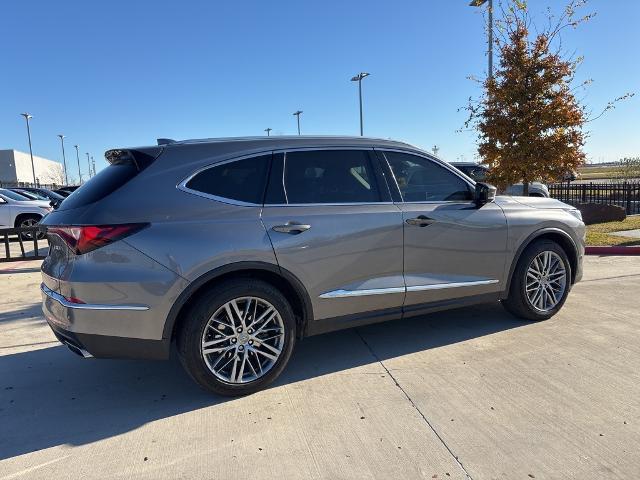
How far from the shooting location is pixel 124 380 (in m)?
3.86

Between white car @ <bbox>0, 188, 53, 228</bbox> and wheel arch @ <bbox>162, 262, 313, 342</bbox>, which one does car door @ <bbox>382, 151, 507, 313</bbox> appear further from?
white car @ <bbox>0, 188, 53, 228</bbox>

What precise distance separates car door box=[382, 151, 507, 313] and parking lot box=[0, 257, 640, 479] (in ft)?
1.75

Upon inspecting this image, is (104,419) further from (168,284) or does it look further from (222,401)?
(168,284)

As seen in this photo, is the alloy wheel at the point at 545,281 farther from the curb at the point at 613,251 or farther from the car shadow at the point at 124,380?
the curb at the point at 613,251

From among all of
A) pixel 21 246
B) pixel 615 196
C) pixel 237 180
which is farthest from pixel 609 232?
pixel 21 246

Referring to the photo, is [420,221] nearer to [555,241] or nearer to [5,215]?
[555,241]

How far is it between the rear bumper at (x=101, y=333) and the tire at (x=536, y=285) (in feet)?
10.7

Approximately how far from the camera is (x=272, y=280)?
11.7 feet

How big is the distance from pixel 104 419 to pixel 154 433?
1.47ft

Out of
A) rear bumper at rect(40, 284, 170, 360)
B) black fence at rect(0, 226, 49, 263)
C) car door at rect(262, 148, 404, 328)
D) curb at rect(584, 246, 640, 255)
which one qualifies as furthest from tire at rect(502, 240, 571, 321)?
black fence at rect(0, 226, 49, 263)

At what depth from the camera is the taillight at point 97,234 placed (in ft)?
9.98

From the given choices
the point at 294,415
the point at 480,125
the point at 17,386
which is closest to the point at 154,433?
the point at 294,415

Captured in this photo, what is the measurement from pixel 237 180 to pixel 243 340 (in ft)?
3.72

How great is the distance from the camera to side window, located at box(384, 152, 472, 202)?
412 cm
